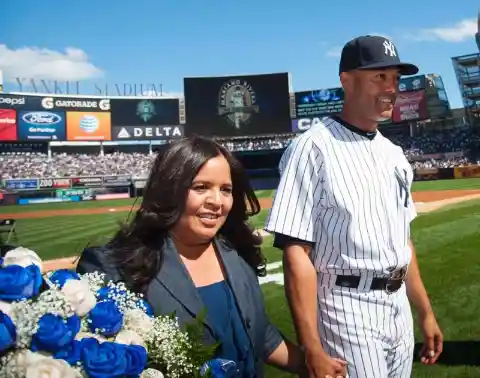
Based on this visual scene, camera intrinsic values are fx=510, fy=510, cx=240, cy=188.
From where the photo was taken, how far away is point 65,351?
120 centimetres

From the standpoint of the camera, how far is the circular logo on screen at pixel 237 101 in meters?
52.2

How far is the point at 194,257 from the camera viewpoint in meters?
1.96

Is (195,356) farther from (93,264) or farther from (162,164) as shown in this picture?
(162,164)

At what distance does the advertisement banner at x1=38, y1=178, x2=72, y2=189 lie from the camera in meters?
41.9

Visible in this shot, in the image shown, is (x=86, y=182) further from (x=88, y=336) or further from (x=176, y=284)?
(x=88, y=336)

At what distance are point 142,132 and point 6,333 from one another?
5704cm

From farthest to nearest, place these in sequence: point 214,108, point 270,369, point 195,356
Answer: point 214,108, point 270,369, point 195,356

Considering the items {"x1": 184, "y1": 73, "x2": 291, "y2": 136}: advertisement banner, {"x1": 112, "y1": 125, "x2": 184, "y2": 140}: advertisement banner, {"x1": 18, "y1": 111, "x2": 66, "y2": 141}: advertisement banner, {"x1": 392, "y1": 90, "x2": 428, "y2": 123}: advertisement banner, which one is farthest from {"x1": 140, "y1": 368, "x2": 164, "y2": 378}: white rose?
{"x1": 112, "y1": 125, "x2": 184, "y2": 140}: advertisement banner

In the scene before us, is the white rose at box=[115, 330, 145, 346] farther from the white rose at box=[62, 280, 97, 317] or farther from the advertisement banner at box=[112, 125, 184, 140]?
the advertisement banner at box=[112, 125, 184, 140]

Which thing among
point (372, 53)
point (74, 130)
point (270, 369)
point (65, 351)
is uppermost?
point (74, 130)

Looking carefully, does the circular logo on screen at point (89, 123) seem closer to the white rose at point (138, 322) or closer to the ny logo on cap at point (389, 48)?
the ny logo on cap at point (389, 48)

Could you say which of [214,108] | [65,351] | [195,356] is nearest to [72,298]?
[65,351]

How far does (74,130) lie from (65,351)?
185 feet

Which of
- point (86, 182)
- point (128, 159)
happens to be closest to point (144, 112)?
point (128, 159)
